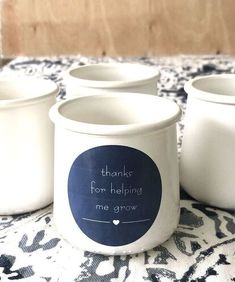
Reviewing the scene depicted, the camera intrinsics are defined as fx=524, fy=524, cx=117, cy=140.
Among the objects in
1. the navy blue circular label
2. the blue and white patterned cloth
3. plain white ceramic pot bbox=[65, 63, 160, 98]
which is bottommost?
the blue and white patterned cloth

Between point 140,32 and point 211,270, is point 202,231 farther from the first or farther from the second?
point 140,32

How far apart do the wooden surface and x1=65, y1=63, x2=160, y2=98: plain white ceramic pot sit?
22.1 inches

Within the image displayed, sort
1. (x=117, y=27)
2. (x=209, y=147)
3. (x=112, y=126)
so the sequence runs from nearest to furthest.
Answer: (x=112, y=126), (x=209, y=147), (x=117, y=27)

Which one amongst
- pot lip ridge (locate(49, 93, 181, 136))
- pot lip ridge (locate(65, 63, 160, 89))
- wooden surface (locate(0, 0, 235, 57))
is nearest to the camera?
pot lip ridge (locate(49, 93, 181, 136))

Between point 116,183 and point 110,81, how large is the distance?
8.0 inches

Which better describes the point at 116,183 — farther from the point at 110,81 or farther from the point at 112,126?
the point at 110,81

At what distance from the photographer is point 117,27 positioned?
119 cm

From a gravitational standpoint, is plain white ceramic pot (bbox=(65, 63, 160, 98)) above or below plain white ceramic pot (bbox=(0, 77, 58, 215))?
above

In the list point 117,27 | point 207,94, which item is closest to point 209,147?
point 207,94

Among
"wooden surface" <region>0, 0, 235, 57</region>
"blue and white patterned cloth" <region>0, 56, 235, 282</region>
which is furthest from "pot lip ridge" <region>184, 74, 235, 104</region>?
"wooden surface" <region>0, 0, 235, 57</region>

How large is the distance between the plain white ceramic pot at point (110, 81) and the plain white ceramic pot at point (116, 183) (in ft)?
0.35

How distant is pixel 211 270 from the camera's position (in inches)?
16.2

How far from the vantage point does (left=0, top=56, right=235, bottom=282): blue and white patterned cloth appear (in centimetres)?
41

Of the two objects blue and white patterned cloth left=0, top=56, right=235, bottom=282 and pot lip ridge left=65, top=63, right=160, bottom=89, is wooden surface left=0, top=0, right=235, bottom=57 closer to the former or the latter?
pot lip ridge left=65, top=63, right=160, bottom=89
